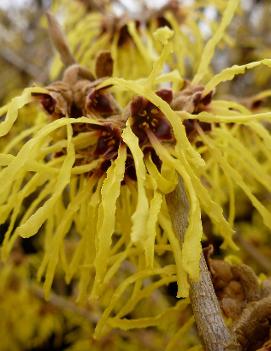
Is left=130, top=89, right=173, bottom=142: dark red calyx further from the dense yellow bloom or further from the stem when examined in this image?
the stem

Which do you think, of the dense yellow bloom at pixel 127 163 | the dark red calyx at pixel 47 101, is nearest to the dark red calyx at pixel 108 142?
the dense yellow bloom at pixel 127 163

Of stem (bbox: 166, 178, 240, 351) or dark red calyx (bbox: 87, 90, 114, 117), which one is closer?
stem (bbox: 166, 178, 240, 351)

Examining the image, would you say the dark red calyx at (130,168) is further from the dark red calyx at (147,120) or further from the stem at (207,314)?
the stem at (207,314)

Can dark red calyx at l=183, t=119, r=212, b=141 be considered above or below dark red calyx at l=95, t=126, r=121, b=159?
above

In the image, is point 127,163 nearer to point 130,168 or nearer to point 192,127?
point 130,168

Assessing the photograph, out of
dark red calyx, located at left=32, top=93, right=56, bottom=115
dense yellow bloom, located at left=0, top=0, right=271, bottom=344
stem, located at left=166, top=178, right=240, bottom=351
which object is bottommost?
stem, located at left=166, top=178, right=240, bottom=351

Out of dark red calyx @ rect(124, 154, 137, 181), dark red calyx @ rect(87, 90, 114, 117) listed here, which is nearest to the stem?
dark red calyx @ rect(124, 154, 137, 181)

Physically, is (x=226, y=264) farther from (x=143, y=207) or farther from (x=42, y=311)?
(x=42, y=311)
